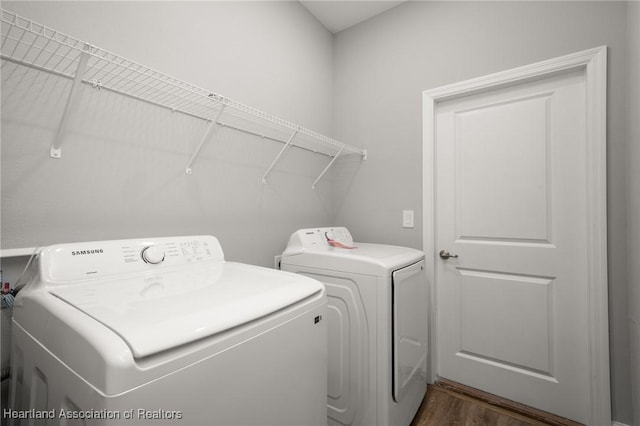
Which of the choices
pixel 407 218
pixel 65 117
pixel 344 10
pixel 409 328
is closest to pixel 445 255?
pixel 407 218

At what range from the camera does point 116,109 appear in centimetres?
122

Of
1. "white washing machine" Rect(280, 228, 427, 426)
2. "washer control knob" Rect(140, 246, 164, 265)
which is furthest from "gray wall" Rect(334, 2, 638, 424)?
"washer control knob" Rect(140, 246, 164, 265)

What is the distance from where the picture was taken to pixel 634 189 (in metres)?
1.37

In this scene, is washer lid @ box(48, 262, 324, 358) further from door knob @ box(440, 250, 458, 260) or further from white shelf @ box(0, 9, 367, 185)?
door knob @ box(440, 250, 458, 260)

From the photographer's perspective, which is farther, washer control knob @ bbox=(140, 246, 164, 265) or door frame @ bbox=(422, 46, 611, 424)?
door frame @ bbox=(422, 46, 611, 424)

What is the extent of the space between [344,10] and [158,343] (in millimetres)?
2623

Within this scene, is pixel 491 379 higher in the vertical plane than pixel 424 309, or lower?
lower

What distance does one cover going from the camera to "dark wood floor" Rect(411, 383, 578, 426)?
1.67 m

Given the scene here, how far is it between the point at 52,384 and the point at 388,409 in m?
1.32

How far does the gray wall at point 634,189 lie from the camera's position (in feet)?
4.33

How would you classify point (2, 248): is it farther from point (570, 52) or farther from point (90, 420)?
point (570, 52)

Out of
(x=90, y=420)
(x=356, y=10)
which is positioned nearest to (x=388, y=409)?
(x=90, y=420)

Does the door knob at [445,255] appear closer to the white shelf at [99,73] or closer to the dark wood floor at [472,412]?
the dark wood floor at [472,412]

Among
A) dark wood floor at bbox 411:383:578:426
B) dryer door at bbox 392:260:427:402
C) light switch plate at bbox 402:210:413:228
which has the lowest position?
dark wood floor at bbox 411:383:578:426
